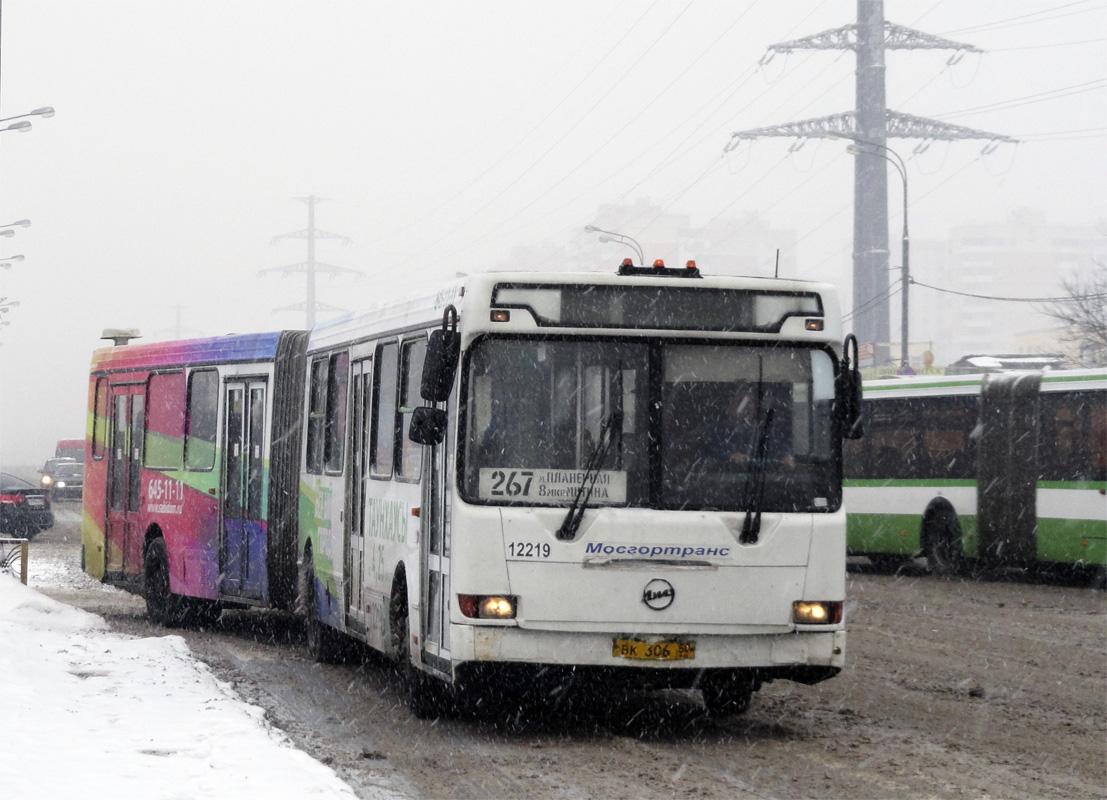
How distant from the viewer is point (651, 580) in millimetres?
9352

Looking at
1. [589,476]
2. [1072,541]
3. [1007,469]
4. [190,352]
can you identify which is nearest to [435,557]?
[589,476]

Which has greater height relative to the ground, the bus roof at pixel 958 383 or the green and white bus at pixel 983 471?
the bus roof at pixel 958 383

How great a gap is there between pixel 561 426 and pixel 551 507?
18.9 inches

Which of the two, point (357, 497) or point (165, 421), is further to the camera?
point (165, 421)

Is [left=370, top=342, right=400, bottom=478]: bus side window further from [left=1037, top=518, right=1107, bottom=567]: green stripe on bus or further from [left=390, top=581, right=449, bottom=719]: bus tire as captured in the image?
[left=1037, top=518, right=1107, bottom=567]: green stripe on bus

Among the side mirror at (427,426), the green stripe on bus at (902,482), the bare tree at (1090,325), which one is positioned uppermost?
the bare tree at (1090,325)

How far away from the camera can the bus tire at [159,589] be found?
17.2 meters

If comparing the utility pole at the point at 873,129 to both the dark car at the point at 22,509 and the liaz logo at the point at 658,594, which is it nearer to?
the dark car at the point at 22,509

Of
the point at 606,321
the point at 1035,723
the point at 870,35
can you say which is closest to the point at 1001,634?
the point at 1035,723

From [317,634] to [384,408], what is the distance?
9.75 feet

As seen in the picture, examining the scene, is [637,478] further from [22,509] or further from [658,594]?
[22,509]

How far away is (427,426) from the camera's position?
9.44 metres

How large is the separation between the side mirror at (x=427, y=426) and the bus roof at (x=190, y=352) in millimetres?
6415

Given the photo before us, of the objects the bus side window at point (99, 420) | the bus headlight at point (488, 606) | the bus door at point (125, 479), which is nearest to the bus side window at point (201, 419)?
the bus door at point (125, 479)
